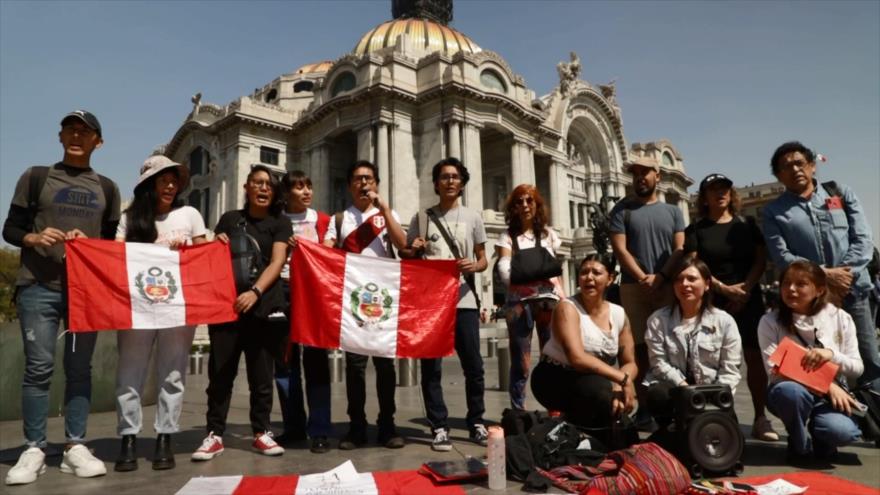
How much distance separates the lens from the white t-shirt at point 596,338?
4.48 m

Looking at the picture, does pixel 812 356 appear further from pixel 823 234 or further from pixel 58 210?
pixel 58 210

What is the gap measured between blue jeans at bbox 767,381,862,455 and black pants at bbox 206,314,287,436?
162 inches

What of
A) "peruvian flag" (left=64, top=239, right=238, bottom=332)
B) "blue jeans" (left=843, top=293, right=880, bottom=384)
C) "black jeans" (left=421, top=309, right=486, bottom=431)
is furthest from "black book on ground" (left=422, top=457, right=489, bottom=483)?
"blue jeans" (left=843, top=293, right=880, bottom=384)

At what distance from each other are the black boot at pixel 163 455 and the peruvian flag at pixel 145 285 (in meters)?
0.88

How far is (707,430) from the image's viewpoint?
3707mm

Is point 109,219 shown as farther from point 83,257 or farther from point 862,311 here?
point 862,311

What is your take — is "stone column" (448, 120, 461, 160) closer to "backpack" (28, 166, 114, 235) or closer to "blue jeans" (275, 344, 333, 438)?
"blue jeans" (275, 344, 333, 438)

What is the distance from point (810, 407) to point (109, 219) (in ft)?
19.0

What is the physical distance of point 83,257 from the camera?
4.33 meters

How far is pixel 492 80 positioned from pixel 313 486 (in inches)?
1351

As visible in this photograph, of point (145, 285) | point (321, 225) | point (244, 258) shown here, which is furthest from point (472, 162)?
point (145, 285)

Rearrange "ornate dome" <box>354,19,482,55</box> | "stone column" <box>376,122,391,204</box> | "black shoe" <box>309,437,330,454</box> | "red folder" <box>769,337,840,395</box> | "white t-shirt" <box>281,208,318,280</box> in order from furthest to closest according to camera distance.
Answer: "ornate dome" <box>354,19,482,55</box> < "stone column" <box>376,122,391,204</box> < "white t-shirt" <box>281,208,318,280</box> < "black shoe" <box>309,437,330,454</box> < "red folder" <box>769,337,840,395</box>

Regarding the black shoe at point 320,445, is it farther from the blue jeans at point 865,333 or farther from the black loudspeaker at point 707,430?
the blue jeans at point 865,333

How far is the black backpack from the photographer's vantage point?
4.76m
